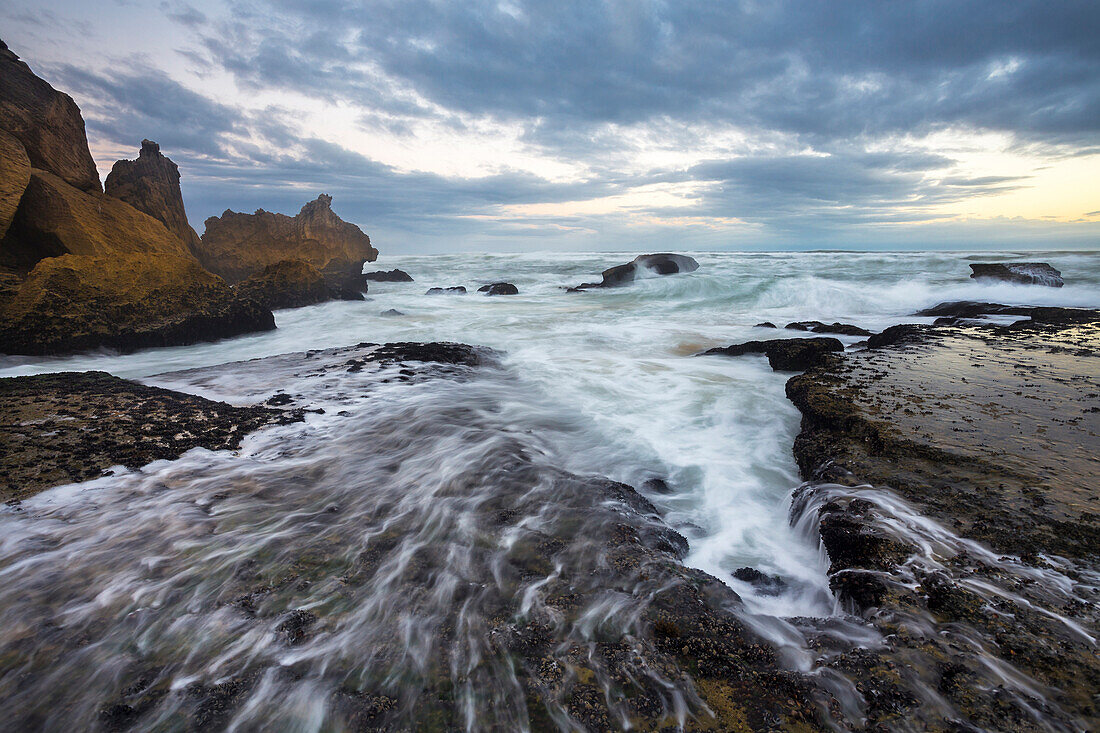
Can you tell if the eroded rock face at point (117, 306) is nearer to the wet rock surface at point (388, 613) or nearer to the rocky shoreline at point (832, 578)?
the rocky shoreline at point (832, 578)

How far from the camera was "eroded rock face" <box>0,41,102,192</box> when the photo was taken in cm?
894

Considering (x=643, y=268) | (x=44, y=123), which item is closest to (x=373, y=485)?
(x=44, y=123)

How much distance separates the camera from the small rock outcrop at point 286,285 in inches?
617

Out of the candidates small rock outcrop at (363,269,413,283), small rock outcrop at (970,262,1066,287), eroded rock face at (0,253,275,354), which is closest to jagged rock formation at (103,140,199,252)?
eroded rock face at (0,253,275,354)

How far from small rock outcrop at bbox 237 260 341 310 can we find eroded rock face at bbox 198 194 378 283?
2.80 metres

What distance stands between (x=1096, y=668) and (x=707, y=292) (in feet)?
66.1

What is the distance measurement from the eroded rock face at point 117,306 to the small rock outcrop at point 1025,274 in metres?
25.5

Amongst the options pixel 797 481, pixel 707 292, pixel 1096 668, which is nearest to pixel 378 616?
pixel 1096 668

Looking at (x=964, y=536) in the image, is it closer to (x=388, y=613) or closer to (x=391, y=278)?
(x=388, y=613)

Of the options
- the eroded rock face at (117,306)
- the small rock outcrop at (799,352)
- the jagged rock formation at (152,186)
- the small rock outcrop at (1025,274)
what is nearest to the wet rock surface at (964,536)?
the small rock outcrop at (799,352)

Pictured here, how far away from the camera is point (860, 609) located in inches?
93.2

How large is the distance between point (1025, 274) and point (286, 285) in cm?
2706

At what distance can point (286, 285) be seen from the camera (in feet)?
54.5

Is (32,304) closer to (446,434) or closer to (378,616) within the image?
(446,434)
